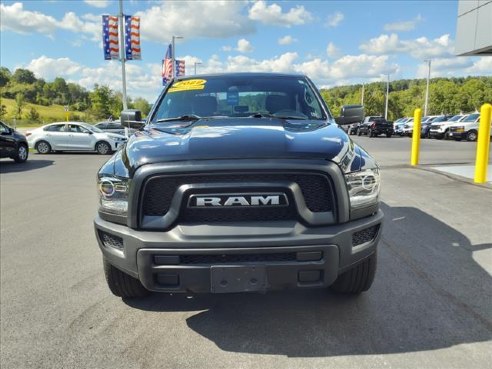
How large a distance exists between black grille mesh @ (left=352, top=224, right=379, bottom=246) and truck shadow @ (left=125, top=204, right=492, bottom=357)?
68 centimetres

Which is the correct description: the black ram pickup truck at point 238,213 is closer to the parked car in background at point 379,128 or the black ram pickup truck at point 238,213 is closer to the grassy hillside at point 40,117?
the parked car in background at point 379,128

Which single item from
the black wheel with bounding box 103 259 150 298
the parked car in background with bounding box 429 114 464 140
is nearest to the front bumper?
the black wheel with bounding box 103 259 150 298

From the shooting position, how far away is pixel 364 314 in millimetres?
3256

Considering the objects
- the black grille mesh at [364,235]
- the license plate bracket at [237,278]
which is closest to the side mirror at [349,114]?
the black grille mesh at [364,235]

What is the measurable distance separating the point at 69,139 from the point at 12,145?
521 cm

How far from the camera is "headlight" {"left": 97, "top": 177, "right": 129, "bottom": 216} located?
2721 millimetres

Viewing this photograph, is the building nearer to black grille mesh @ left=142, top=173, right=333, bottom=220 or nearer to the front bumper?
black grille mesh @ left=142, top=173, right=333, bottom=220

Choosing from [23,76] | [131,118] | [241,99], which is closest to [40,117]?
[23,76]

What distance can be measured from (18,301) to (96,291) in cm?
63

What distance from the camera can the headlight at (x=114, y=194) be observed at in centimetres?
272

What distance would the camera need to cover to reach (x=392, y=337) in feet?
9.63

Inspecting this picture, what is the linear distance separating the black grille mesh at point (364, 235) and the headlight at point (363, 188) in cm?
17

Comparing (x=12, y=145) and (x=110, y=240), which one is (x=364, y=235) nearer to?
(x=110, y=240)

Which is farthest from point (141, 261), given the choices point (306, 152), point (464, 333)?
point (464, 333)
